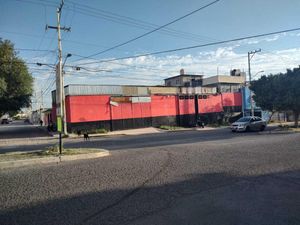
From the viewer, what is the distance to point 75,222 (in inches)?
Answer: 182

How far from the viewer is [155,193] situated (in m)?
6.19

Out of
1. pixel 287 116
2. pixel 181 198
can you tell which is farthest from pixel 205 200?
pixel 287 116

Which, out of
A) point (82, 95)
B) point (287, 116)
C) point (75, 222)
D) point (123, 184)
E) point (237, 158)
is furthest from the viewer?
point (287, 116)

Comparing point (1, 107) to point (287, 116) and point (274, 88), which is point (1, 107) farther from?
point (287, 116)

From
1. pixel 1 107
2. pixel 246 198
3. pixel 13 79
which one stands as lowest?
pixel 246 198

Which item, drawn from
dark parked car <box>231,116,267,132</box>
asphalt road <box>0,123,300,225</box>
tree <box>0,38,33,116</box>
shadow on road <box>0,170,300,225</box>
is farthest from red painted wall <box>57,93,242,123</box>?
shadow on road <box>0,170,300,225</box>

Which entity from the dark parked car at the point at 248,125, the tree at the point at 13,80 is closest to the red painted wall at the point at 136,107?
the tree at the point at 13,80

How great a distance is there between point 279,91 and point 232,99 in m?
18.3

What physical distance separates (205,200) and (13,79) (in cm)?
3444

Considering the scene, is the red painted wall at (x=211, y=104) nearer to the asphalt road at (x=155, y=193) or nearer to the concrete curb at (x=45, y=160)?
the concrete curb at (x=45, y=160)

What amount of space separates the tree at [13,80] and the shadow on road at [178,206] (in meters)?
30.8

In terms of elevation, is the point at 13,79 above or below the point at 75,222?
above

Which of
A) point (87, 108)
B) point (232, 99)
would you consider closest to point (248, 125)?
point (87, 108)

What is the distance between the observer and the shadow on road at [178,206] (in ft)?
15.4
